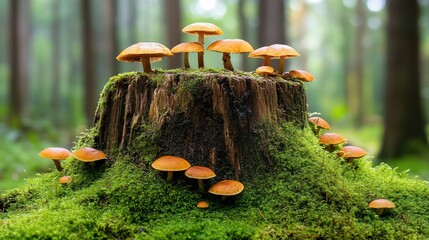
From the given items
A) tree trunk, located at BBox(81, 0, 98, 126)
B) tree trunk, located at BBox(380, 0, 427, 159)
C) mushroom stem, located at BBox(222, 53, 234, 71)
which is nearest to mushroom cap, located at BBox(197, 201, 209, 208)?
mushroom stem, located at BBox(222, 53, 234, 71)

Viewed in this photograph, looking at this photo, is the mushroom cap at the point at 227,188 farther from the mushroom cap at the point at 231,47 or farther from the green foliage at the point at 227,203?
the mushroom cap at the point at 231,47

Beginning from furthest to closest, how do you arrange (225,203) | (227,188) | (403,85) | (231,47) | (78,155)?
(403,85)
(231,47)
(78,155)
(225,203)
(227,188)

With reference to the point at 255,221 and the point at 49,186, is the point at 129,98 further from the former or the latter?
the point at 255,221

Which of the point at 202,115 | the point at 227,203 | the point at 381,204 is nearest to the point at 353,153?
the point at 381,204

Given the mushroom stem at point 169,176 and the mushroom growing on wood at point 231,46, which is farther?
the mushroom growing on wood at point 231,46

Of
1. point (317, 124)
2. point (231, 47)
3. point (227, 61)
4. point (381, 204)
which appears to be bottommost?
point (381, 204)

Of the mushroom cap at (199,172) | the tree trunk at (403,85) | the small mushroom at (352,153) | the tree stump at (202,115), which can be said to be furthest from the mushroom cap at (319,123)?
the tree trunk at (403,85)

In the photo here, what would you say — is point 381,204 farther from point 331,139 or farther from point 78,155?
point 78,155

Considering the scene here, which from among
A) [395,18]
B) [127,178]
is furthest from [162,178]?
A: [395,18]

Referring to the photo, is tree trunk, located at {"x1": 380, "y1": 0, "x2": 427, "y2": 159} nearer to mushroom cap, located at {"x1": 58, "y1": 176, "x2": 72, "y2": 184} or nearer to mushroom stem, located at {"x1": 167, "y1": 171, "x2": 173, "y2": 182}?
mushroom stem, located at {"x1": 167, "y1": 171, "x2": 173, "y2": 182}
